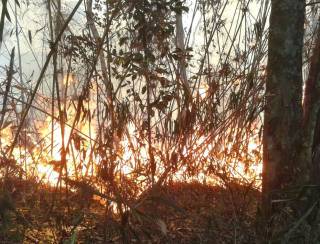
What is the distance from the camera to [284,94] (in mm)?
2383

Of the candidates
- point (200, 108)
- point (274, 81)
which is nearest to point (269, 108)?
point (274, 81)

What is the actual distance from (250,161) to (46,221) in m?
1.99

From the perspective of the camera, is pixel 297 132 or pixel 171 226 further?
pixel 171 226

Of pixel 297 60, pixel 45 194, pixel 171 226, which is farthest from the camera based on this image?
pixel 45 194

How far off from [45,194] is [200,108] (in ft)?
3.87

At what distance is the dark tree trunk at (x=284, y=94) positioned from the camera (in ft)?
7.75

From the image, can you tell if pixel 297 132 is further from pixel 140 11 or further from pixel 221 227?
pixel 140 11

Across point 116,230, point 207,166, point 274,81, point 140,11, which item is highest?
point 140,11

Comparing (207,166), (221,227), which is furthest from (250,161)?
(221,227)

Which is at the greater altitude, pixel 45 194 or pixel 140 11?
pixel 140 11

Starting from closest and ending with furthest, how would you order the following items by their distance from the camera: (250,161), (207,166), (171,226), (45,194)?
1. (171,226)
2. (45,194)
3. (207,166)
4. (250,161)

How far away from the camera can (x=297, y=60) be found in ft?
7.81

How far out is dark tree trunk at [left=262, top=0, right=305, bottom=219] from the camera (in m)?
2.36

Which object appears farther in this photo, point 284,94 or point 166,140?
point 166,140
